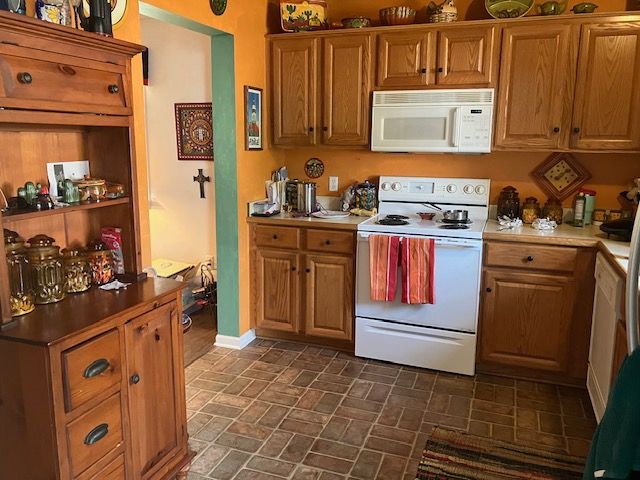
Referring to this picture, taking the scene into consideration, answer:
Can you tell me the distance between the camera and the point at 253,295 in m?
3.78

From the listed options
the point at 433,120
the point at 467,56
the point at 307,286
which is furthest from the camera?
the point at 307,286

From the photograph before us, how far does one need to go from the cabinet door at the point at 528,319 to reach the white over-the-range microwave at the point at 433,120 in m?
0.88

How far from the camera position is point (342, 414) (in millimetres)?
2818

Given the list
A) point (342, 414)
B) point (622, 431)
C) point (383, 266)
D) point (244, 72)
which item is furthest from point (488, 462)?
point (244, 72)

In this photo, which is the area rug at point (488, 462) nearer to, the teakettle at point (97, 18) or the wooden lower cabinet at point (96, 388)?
the wooden lower cabinet at point (96, 388)

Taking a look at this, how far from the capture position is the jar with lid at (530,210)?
3.42 metres

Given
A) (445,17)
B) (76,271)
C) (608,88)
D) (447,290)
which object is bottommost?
(447,290)

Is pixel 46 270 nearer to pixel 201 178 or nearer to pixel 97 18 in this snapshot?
pixel 97 18

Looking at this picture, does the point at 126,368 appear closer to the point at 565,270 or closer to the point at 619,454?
the point at 619,454

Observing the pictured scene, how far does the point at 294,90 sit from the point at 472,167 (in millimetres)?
1389

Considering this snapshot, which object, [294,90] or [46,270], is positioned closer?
[46,270]

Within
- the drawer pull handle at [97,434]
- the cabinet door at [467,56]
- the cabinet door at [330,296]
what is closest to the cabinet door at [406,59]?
the cabinet door at [467,56]

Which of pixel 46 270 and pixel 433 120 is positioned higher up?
pixel 433 120

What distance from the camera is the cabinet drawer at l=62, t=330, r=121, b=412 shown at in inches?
62.3
